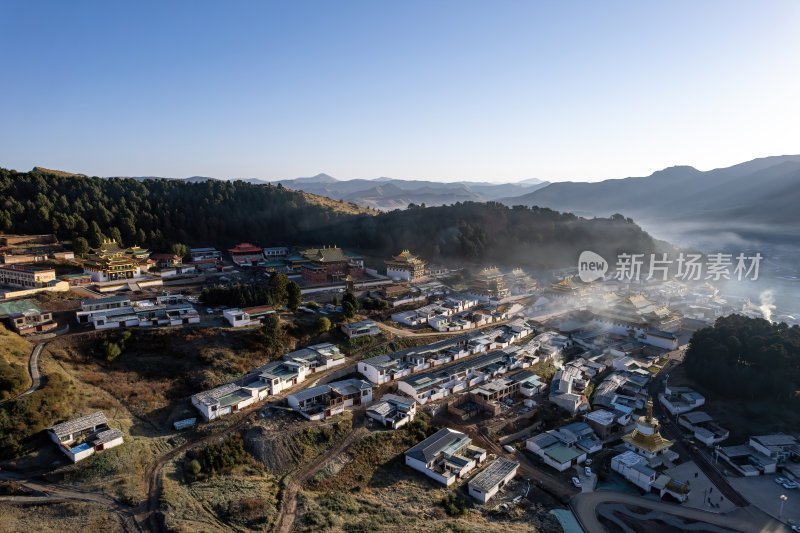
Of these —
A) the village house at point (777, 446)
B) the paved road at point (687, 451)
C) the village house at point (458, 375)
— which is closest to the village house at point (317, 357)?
the village house at point (458, 375)

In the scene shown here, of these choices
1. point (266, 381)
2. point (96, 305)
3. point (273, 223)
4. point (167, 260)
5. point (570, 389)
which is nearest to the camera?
point (266, 381)

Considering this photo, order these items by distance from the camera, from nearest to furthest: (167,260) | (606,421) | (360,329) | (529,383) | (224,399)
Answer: (224,399)
(606,421)
(529,383)
(360,329)
(167,260)

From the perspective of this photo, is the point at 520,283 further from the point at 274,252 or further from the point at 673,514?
the point at 673,514

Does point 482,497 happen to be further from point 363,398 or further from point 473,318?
point 473,318

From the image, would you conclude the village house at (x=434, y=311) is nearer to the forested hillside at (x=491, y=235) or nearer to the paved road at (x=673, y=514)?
the forested hillside at (x=491, y=235)

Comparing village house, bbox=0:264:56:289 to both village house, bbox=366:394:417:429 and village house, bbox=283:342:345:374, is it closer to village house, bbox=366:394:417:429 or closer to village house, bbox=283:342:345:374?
village house, bbox=283:342:345:374

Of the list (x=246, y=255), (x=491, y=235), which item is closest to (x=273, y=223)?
(x=246, y=255)

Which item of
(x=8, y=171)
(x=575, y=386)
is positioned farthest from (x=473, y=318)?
(x=8, y=171)
